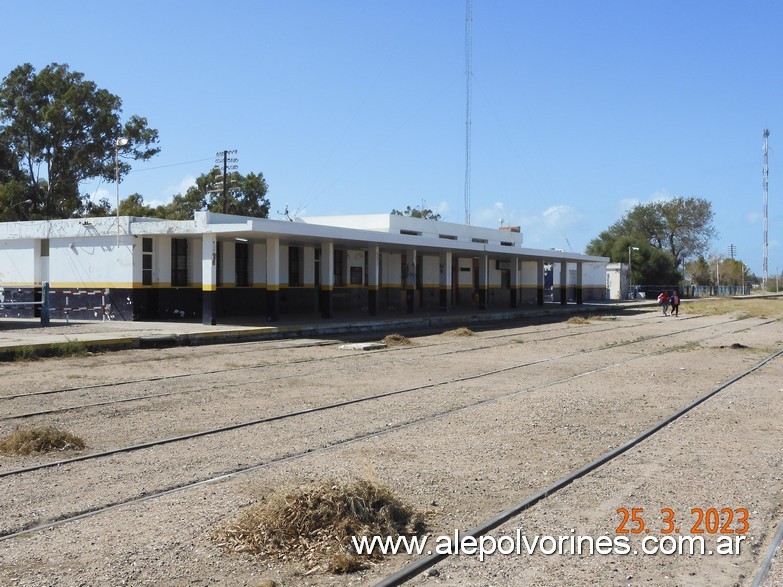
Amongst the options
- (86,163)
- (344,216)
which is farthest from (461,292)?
(86,163)

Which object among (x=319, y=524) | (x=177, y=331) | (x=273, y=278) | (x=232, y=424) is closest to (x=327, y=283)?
(x=273, y=278)

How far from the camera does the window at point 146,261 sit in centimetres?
3034

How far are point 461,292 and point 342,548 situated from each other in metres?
46.9

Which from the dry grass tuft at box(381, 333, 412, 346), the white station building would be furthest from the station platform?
the dry grass tuft at box(381, 333, 412, 346)

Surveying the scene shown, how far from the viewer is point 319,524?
5.73 m

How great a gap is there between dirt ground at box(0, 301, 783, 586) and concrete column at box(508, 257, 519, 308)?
32.4 meters

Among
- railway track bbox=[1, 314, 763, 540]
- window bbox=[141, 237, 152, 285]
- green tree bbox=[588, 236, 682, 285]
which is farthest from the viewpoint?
green tree bbox=[588, 236, 682, 285]

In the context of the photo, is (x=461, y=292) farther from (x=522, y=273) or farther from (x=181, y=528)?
(x=181, y=528)

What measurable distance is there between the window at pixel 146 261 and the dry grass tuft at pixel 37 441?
21.9 m

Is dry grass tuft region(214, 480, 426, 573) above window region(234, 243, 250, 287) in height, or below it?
below

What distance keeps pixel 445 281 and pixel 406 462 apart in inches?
1336

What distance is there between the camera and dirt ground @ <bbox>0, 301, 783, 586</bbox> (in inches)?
209

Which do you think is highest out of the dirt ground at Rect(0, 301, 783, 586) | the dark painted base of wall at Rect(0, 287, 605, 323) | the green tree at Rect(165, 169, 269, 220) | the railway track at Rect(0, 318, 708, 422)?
the green tree at Rect(165, 169, 269, 220)

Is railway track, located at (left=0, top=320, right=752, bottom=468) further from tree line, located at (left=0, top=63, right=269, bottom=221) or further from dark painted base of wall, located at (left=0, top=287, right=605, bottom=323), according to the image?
tree line, located at (left=0, top=63, right=269, bottom=221)
